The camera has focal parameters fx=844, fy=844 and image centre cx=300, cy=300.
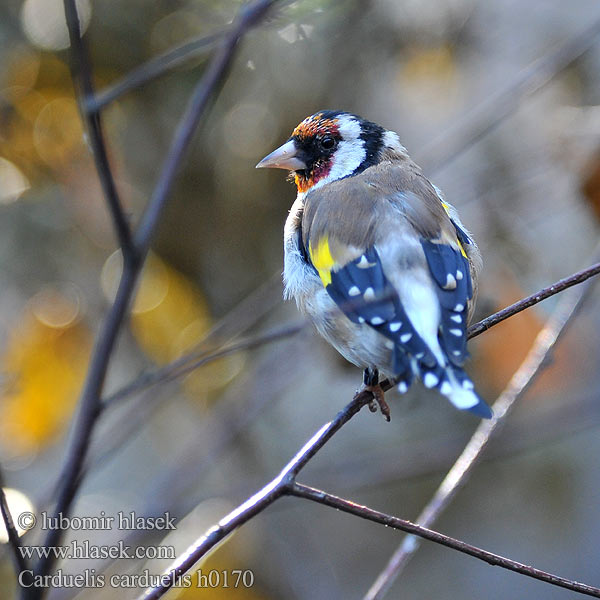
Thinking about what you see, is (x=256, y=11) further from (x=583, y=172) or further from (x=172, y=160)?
(x=583, y=172)

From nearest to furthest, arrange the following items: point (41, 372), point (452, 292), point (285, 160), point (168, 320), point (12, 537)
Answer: point (12, 537)
point (452, 292)
point (285, 160)
point (41, 372)
point (168, 320)

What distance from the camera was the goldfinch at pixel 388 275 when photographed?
1.81m

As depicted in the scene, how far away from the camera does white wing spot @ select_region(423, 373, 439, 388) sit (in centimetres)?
171

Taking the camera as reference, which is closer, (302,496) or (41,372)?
(302,496)

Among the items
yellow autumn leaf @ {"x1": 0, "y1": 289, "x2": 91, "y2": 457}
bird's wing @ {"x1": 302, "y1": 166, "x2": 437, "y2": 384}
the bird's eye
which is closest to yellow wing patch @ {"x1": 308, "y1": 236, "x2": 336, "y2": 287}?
bird's wing @ {"x1": 302, "y1": 166, "x2": 437, "y2": 384}

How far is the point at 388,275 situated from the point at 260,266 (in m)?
1.59

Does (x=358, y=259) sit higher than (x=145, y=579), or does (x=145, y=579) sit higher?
(x=358, y=259)

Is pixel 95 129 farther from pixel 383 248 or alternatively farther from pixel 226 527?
pixel 383 248

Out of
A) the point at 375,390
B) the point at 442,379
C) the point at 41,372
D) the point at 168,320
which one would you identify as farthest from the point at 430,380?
the point at 41,372

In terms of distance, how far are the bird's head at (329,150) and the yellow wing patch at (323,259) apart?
1.58 ft

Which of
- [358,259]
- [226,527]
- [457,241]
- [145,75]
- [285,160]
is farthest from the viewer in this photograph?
[285,160]

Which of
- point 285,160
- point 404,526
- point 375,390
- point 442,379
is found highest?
point 285,160

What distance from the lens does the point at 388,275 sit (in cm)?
204

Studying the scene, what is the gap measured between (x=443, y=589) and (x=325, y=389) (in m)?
1.26
